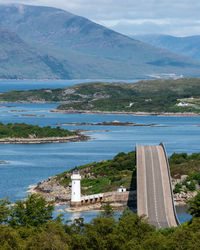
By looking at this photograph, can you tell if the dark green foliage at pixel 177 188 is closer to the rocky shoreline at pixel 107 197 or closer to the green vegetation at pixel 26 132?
the rocky shoreline at pixel 107 197

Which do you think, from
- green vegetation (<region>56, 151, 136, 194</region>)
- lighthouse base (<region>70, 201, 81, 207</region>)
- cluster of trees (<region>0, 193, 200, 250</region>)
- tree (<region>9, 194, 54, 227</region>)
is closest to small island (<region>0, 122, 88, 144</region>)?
green vegetation (<region>56, 151, 136, 194</region>)

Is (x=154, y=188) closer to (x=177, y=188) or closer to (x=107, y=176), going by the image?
(x=177, y=188)

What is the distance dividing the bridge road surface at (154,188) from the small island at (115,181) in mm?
3004

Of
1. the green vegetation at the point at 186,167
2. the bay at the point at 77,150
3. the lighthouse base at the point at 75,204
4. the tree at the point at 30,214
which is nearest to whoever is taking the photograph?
the tree at the point at 30,214

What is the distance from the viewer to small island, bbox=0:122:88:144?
14388 centimetres

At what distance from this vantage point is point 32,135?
147125 mm

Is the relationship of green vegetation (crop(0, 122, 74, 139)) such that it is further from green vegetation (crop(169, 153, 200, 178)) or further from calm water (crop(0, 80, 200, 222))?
green vegetation (crop(169, 153, 200, 178))

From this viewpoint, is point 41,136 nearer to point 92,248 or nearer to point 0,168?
point 0,168

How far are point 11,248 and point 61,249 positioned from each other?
250cm

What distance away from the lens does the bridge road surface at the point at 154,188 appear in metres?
55.6

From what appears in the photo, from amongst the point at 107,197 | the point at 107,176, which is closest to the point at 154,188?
the point at 107,197

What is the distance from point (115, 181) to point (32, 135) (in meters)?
72.6

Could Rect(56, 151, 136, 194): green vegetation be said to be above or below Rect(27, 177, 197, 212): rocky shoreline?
above

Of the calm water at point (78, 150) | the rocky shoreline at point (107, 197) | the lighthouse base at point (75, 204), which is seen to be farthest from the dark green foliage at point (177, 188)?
the lighthouse base at point (75, 204)
